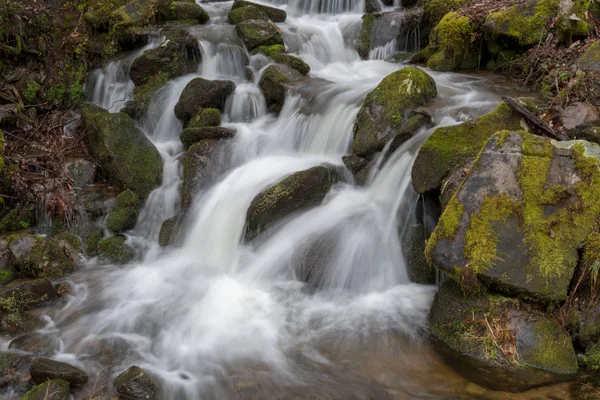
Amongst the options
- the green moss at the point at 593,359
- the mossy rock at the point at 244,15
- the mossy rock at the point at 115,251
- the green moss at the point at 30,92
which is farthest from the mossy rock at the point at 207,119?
the green moss at the point at 593,359

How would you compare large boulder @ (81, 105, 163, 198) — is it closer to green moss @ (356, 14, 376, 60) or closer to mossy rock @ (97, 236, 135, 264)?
mossy rock @ (97, 236, 135, 264)

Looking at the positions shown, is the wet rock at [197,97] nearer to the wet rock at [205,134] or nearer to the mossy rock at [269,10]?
the wet rock at [205,134]

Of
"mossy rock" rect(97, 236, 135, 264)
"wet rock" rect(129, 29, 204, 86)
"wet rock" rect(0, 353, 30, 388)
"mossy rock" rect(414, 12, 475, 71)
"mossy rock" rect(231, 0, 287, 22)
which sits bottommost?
"wet rock" rect(0, 353, 30, 388)

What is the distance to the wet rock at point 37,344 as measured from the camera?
5.37 metres

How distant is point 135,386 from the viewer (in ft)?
15.3

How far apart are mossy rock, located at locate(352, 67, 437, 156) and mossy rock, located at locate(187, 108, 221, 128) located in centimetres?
286

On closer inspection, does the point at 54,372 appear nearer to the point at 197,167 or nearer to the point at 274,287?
the point at 274,287

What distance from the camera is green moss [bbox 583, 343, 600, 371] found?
448 centimetres

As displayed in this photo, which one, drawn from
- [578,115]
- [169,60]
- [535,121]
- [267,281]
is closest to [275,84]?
[169,60]

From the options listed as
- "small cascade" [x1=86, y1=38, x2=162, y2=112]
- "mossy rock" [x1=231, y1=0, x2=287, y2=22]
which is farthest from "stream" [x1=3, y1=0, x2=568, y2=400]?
"mossy rock" [x1=231, y1=0, x2=287, y2=22]

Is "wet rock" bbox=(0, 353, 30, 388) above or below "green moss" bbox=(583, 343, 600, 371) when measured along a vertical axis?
below

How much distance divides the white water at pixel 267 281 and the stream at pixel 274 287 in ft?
0.06

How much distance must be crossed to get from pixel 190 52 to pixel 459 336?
353 inches

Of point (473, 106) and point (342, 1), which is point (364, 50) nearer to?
point (342, 1)
